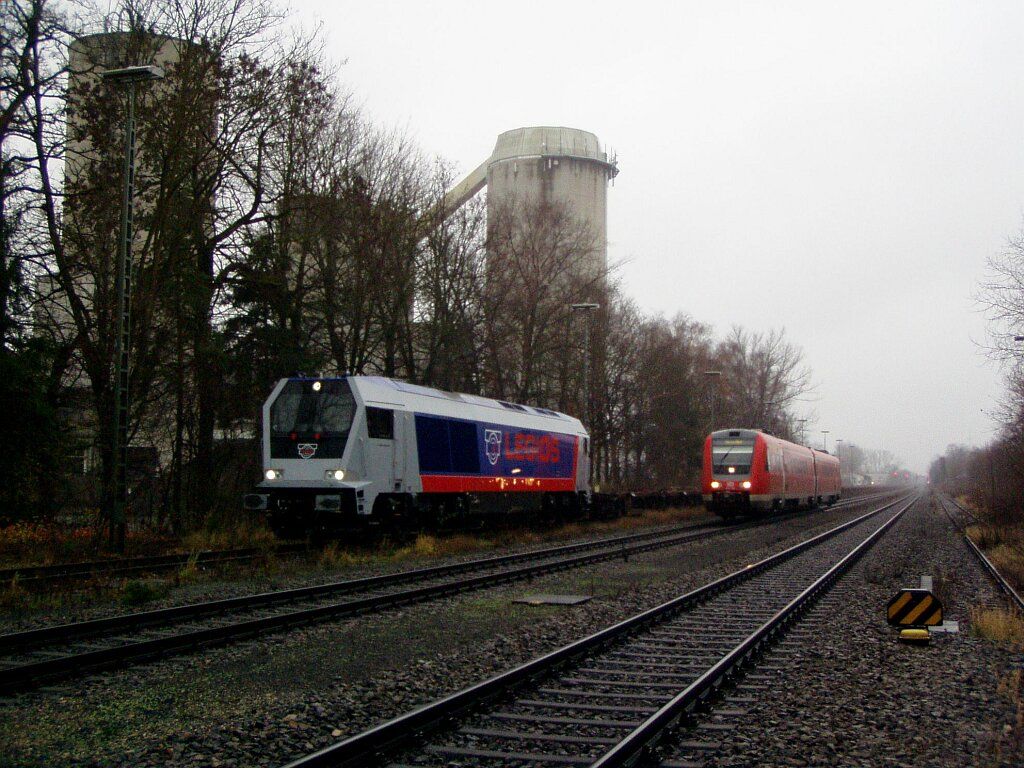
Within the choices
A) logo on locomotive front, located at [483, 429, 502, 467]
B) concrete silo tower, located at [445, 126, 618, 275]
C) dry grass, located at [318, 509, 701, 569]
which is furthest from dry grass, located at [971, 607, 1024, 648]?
concrete silo tower, located at [445, 126, 618, 275]

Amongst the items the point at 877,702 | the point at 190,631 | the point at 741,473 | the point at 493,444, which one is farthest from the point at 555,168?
the point at 877,702

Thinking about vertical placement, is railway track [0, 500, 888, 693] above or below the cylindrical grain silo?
below

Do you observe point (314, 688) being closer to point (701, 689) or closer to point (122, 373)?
point (701, 689)

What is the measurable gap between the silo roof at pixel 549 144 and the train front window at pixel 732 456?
116 ft

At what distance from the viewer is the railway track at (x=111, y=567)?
13.7 meters

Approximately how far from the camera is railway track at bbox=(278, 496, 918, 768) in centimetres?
629

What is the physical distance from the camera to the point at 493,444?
2492cm

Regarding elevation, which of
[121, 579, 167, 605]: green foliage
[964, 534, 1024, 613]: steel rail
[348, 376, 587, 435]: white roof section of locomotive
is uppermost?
[348, 376, 587, 435]: white roof section of locomotive

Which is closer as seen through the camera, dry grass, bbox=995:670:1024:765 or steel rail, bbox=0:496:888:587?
dry grass, bbox=995:670:1024:765

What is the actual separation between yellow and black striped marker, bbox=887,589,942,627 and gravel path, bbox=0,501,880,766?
322 centimetres

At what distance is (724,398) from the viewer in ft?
233

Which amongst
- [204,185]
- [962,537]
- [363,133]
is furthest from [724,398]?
[204,185]

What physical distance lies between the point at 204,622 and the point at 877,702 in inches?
279

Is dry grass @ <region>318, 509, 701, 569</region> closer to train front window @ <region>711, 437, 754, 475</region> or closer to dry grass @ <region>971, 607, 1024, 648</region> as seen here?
train front window @ <region>711, 437, 754, 475</region>
